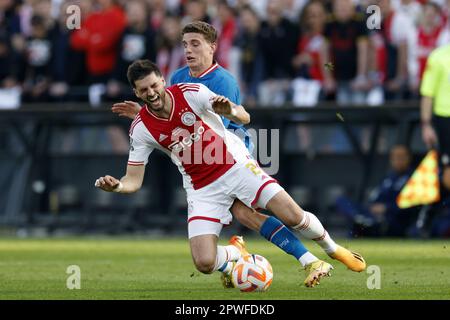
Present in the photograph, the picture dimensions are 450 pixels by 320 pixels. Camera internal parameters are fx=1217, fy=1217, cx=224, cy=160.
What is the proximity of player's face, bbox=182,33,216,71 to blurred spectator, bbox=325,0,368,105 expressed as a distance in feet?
23.5

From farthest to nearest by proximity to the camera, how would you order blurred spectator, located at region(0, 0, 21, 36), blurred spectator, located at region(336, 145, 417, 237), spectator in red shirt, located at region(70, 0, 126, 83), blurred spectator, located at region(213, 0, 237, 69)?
blurred spectator, located at region(0, 0, 21, 36), spectator in red shirt, located at region(70, 0, 126, 83), blurred spectator, located at region(213, 0, 237, 69), blurred spectator, located at region(336, 145, 417, 237)

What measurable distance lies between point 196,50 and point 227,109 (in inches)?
59.8

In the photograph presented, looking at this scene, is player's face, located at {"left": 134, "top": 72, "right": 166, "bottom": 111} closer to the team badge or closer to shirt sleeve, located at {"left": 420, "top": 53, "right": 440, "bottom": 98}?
the team badge

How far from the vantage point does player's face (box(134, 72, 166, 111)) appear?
9812 mm

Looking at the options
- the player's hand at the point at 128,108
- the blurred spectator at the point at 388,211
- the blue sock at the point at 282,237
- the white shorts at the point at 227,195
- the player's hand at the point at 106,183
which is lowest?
the blurred spectator at the point at 388,211

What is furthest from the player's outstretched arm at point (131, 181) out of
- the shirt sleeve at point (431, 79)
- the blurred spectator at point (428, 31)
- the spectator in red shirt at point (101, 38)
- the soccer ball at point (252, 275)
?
the spectator in red shirt at point (101, 38)

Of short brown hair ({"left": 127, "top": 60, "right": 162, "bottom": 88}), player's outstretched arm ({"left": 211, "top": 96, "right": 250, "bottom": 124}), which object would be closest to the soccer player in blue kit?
short brown hair ({"left": 127, "top": 60, "right": 162, "bottom": 88})

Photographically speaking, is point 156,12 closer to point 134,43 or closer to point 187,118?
point 134,43

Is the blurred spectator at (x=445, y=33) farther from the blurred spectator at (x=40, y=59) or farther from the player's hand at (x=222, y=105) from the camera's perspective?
the player's hand at (x=222, y=105)

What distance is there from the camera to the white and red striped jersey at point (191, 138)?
32.8 feet

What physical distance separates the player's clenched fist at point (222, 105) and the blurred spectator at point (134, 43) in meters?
10.2

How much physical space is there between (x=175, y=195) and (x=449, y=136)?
16.1 feet

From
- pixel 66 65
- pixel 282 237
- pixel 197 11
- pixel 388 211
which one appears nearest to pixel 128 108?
pixel 282 237

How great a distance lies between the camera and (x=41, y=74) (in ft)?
67.7
